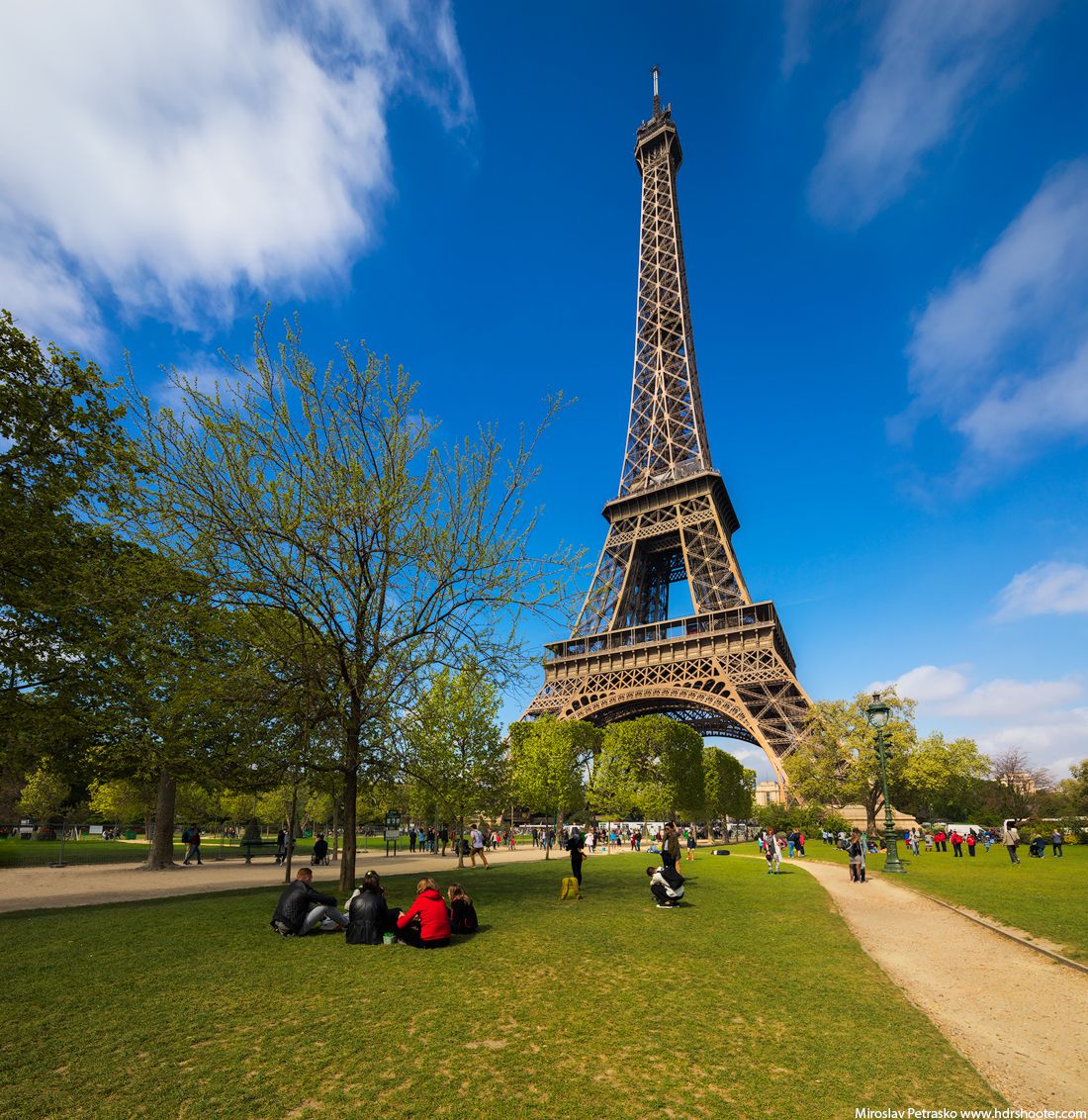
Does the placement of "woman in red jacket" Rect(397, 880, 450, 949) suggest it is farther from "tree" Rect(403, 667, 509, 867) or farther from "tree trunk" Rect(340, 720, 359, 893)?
"tree" Rect(403, 667, 509, 867)

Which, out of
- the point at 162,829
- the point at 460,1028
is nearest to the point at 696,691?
the point at 162,829

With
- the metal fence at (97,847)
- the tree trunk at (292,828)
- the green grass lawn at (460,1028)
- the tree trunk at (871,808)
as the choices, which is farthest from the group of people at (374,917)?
the tree trunk at (871,808)

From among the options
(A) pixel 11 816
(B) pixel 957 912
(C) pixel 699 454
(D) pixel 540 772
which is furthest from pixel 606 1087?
(A) pixel 11 816


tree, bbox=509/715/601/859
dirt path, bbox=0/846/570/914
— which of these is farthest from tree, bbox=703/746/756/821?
dirt path, bbox=0/846/570/914

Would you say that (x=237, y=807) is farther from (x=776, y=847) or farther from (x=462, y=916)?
(x=462, y=916)

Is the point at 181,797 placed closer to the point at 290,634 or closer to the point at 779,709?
the point at 290,634

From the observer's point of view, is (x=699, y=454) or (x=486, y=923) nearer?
(x=486, y=923)

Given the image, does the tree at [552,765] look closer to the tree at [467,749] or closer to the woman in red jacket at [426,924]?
the tree at [467,749]

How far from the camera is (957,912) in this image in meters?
14.5

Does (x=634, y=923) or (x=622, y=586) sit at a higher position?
(x=622, y=586)

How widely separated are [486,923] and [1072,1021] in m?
8.31

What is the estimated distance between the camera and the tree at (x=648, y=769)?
45250mm

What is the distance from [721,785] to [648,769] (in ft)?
36.4

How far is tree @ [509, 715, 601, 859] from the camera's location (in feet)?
148
